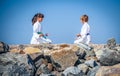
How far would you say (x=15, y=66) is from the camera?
848cm

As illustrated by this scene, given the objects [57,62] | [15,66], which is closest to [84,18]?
[57,62]

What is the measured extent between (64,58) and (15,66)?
5.20 feet

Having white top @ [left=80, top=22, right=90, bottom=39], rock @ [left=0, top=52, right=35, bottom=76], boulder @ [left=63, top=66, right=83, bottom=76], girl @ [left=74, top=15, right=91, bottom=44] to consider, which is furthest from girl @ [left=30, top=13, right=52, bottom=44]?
boulder @ [left=63, top=66, right=83, bottom=76]

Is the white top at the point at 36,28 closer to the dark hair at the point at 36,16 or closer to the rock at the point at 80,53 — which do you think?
the dark hair at the point at 36,16

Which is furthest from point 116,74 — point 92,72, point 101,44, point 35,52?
point 101,44

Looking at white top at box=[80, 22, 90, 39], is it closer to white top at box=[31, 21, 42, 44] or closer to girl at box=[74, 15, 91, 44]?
girl at box=[74, 15, 91, 44]

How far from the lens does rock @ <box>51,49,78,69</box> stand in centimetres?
897

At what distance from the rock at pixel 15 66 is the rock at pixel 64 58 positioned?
0.91 meters

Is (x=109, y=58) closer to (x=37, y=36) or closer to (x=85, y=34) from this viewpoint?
(x=85, y=34)

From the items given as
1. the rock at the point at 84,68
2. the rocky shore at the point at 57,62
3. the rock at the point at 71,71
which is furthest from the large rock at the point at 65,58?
the rock at the point at 71,71

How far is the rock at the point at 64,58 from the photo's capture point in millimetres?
8969

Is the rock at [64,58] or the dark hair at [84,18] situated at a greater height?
the dark hair at [84,18]

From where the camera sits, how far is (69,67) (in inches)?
342

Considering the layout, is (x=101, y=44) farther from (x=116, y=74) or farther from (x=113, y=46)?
(x=116, y=74)
